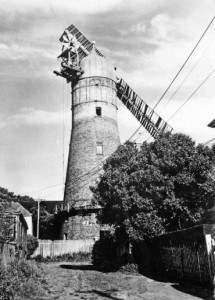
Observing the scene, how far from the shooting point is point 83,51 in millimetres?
37281

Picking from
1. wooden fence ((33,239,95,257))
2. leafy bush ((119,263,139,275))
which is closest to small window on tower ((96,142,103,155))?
wooden fence ((33,239,95,257))

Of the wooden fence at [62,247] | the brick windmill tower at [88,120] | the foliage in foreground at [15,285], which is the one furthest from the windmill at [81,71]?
the foliage in foreground at [15,285]

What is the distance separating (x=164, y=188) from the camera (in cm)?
1672

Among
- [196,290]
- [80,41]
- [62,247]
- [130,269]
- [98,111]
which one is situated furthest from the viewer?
[80,41]

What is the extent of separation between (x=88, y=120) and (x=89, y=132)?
1.22m

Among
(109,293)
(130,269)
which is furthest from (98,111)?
(109,293)

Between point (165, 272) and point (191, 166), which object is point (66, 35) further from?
point (165, 272)

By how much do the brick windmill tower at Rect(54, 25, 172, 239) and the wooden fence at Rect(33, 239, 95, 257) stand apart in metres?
0.64

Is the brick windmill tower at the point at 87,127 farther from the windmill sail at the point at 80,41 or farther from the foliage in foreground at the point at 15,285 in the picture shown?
the foliage in foreground at the point at 15,285

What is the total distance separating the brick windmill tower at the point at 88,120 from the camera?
3186cm

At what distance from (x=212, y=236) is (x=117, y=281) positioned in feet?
18.5

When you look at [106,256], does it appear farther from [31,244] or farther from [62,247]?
[31,244]

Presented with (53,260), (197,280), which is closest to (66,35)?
(53,260)

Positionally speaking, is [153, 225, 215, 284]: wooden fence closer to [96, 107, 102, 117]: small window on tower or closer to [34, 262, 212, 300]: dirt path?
[34, 262, 212, 300]: dirt path
